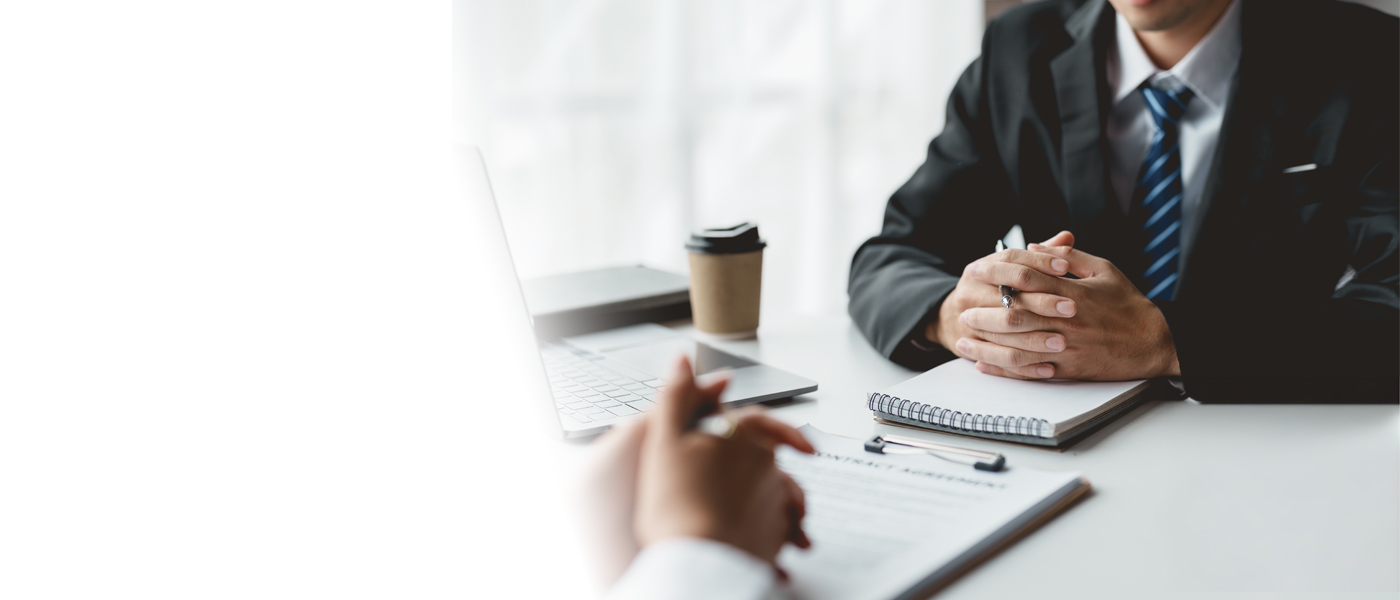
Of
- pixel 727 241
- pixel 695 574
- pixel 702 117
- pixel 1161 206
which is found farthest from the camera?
pixel 702 117

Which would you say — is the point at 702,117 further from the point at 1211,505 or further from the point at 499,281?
the point at 1211,505

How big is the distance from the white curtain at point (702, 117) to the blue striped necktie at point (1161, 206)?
639 millimetres

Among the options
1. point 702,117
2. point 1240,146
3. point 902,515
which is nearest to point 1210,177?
point 1240,146

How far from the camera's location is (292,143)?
0.84 meters

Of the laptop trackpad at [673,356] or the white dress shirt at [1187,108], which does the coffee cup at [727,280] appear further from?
the white dress shirt at [1187,108]

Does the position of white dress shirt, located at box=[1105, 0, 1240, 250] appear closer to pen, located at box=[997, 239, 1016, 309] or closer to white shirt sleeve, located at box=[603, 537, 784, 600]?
pen, located at box=[997, 239, 1016, 309]

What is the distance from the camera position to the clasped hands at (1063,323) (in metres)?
0.79

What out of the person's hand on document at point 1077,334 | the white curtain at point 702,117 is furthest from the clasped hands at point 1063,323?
the white curtain at point 702,117

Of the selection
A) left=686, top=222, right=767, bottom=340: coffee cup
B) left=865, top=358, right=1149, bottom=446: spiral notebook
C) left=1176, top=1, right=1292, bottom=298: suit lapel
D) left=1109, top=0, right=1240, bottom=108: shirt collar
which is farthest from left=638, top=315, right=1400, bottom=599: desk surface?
left=1109, top=0, right=1240, bottom=108: shirt collar

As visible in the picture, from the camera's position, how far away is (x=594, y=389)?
84 centimetres

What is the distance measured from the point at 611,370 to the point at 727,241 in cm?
22

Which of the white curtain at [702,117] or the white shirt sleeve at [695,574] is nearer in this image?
the white shirt sleeve at [695,574]

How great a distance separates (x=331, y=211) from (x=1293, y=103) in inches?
43.4

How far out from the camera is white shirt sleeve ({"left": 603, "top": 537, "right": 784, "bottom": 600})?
14.7 inches
